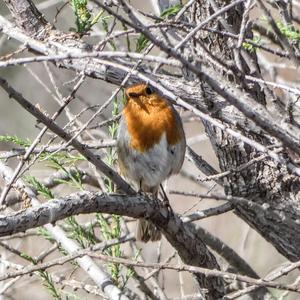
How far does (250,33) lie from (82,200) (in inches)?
48.8

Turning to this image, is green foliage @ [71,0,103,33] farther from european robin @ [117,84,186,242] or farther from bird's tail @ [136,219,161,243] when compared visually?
bird's tail @ [136,219,161,243]

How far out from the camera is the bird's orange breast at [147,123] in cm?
410

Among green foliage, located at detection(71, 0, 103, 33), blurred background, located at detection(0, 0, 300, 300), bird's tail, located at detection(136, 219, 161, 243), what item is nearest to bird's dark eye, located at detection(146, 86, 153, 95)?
blurred background, located at detection(0, 0, 300, 300)

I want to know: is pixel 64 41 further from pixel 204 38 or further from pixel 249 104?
pixel 249 104

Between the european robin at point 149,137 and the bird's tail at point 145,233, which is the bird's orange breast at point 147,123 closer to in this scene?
the european robin at point 149,137

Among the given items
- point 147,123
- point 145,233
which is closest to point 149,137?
point 147,123

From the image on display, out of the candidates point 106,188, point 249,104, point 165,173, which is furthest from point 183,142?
point 249,104

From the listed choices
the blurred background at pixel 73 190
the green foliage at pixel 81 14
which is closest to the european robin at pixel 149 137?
the blurred background at pixel 73 190

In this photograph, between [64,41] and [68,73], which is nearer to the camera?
[64,41]

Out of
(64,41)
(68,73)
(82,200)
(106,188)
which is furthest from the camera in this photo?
(68,73)

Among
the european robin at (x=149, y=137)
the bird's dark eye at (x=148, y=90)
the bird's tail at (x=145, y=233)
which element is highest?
the bird's dark eye at (x=148, y=90)

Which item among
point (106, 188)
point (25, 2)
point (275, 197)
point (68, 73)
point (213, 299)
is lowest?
Result: point (213, 299)

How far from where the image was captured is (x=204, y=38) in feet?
11.6

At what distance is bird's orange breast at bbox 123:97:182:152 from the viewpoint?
13.4ft
